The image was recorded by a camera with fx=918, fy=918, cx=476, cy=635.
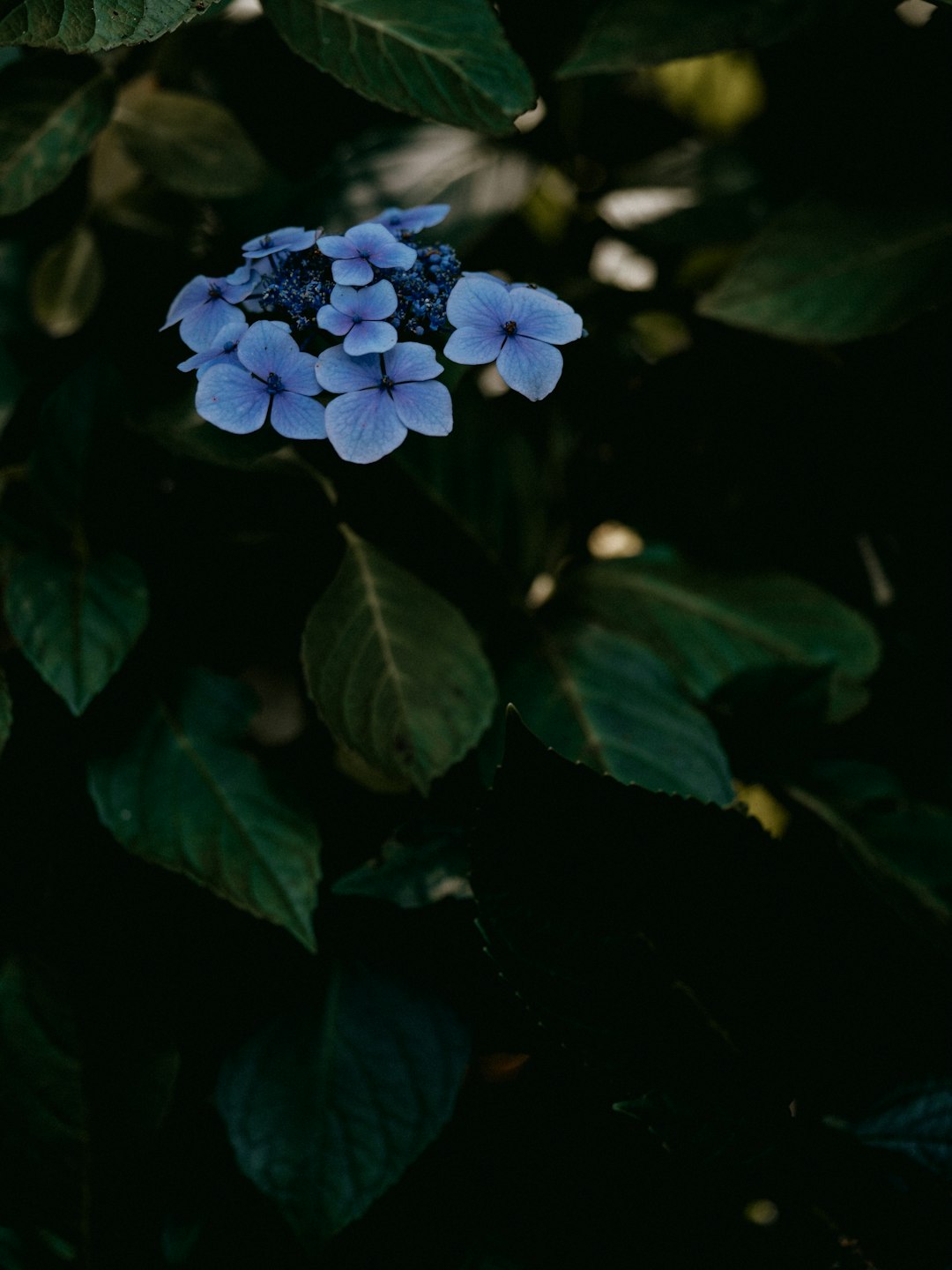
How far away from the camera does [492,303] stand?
517 mm

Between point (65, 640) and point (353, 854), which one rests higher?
point (65, 640)

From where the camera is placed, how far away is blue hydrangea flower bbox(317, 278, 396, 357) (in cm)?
50

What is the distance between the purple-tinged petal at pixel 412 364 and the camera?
506 millimetres

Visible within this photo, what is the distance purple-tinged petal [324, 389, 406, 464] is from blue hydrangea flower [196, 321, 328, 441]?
0.02 metres

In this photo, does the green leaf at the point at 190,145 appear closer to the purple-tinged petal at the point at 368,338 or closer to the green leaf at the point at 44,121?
the green leaf at the point at 44,121

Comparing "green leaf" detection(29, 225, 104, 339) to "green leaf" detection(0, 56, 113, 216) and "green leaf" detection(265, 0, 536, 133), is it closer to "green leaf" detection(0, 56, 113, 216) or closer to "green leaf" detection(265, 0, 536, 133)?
"green leaf" detection(0, 56, 113, 216)

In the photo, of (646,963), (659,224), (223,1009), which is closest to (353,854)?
(223,1009)

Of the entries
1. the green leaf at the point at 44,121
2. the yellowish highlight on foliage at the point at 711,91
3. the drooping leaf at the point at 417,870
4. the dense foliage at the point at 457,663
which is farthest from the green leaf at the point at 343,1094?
the yellowish highlight on foliage at the point at 711,91

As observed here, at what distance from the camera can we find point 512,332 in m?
0.52

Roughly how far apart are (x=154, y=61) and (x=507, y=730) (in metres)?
0.83

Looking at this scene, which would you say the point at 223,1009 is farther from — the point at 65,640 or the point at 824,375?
the point at 824,375

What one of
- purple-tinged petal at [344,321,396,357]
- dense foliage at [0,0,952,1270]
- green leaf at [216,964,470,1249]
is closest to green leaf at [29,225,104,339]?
dense foliage at [0,0,952,1270]

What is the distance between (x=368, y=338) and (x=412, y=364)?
3 centimetres

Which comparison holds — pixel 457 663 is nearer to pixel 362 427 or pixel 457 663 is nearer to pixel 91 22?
pixel 362 427
